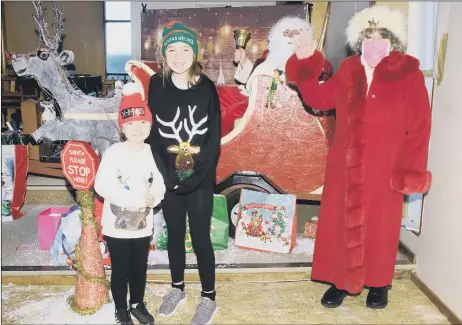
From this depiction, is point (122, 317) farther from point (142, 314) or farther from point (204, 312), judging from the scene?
point (204, 312)

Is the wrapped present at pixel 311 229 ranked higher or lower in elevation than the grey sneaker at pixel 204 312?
higher

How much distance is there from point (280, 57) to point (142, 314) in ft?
5.95

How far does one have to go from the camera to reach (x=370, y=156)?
2281mm

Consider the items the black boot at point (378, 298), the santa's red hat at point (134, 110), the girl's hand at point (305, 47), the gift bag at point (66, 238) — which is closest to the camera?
the santa's red hat at point (134, 110)

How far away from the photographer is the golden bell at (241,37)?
12.1 ft

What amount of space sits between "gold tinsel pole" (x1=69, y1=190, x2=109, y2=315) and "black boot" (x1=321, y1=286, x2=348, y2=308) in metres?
1.18

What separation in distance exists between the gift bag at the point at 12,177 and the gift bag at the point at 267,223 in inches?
73.8

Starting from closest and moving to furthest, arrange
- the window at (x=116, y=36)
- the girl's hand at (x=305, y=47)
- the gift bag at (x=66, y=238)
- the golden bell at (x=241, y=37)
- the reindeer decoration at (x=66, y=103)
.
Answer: the girl's hand at (x=305, y=47) → the gift bag at (x=66, y=238) → the reindeer decoration at (x=66, y=103) → the golden bell at (x=241, y=37) → the window at (x=116, y=36)

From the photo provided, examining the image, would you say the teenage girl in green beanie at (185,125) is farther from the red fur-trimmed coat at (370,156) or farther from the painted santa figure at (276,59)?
the painted santa figure at (276,59)

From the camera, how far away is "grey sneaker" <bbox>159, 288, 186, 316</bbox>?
2.37 metres

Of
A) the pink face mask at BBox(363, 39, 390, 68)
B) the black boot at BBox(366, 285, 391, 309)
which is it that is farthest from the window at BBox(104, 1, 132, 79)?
the black boot at BBox(366, 285, 391, 309)

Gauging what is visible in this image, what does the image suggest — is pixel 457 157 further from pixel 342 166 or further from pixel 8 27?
pixel 8 27

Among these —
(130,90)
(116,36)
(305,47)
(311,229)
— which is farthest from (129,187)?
(116,36)

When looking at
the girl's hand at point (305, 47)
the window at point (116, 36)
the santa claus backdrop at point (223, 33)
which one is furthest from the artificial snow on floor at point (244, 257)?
the window at point (116, 36)
